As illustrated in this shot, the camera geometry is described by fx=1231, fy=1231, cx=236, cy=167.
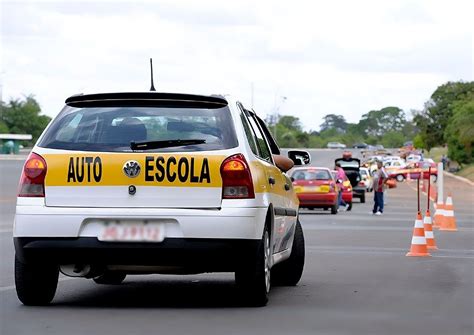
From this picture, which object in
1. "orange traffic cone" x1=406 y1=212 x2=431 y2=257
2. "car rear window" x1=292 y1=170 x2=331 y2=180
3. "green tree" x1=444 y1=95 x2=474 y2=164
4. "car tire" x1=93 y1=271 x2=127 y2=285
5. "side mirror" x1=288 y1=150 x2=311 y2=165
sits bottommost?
"green tree" x1=444 y1=95 x2=474 y2=164

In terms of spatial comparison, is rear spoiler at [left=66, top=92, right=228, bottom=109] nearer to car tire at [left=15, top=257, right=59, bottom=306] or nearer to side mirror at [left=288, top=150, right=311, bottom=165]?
car tire at [left=15, top=257, right=59, bottom=306]

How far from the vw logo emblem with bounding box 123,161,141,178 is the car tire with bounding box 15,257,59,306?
992 millimetres

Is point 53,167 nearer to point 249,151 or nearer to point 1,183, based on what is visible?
point 249,151

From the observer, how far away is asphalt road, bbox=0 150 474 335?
360 inches

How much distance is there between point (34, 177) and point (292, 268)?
3611 millimetres

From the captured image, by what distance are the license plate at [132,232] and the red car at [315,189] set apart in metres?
25.5

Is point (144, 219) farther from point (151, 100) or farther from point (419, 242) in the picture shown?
point (419, 242)

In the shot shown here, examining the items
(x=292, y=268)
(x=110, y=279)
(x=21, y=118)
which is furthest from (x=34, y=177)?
(x=21, y=118)

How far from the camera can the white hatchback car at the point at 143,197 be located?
9641 millimetres

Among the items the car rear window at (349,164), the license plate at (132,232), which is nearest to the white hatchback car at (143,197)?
the license plate at (132,232)

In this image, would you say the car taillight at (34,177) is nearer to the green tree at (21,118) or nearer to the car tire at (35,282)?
the car tire at (35,282)

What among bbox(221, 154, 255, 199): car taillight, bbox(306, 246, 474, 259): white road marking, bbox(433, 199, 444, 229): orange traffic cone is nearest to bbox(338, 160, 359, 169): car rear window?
bbox(433, 199, 444, 229): orange traffic cone

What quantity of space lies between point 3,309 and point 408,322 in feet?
10.8

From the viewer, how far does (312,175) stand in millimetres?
36312
